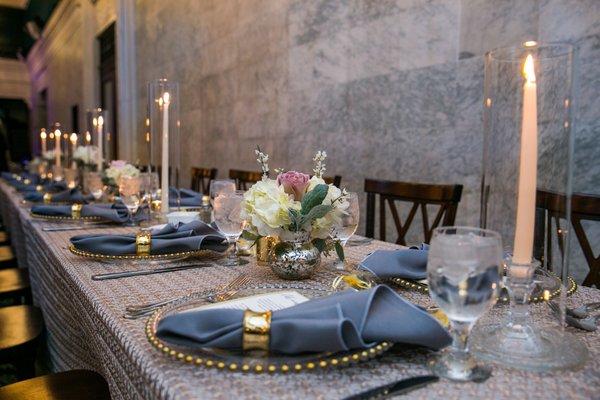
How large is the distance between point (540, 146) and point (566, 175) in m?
0.05

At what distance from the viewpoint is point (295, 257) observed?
999 millimetres

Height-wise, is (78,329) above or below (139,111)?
below

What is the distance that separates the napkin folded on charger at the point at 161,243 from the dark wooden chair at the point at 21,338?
0.41 m

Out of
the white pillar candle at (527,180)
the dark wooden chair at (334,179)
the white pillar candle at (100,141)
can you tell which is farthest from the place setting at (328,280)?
the white pillar candle at (100,141)

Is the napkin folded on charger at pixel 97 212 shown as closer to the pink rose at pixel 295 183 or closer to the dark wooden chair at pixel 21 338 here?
the dark wooden chair at pixel 21 338

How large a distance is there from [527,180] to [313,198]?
0.38 m

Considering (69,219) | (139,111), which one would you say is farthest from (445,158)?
(139,111)

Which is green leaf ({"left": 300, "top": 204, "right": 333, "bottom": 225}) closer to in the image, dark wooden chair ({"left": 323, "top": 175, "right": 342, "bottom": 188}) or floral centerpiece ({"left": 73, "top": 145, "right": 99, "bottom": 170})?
dark wooden chair ({"left": 323, "top": 175, "right": 342, "bottom": 188})

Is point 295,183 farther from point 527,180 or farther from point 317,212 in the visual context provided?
point 527,180

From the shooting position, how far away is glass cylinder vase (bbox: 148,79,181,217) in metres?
1.68

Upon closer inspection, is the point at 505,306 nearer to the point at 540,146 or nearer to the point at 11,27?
the point at 540,146

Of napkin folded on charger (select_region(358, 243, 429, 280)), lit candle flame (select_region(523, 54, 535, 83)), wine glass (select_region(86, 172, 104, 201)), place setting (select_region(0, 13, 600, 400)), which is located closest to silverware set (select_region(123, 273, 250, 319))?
place setting (select_region(0, 13, 600, 400))

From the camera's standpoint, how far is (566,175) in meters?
0.71

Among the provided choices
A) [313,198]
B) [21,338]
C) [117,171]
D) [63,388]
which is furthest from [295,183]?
[117,171]
